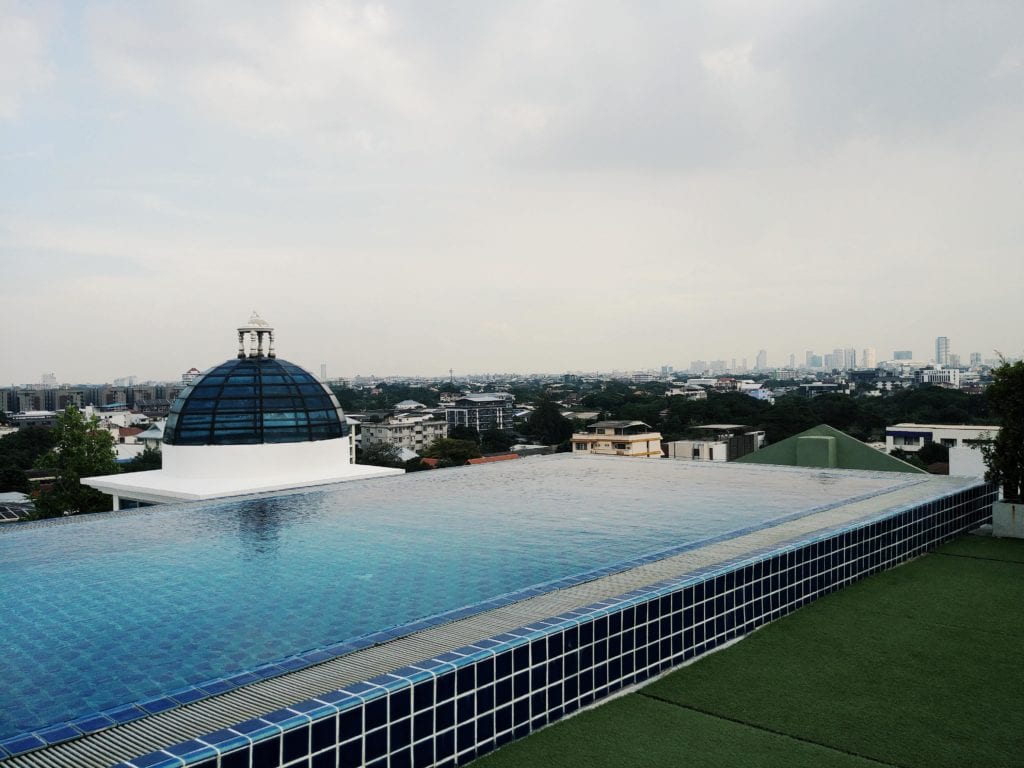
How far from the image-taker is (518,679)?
4.38m

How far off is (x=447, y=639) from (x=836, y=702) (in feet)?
7.83

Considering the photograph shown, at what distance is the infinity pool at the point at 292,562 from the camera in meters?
4.71

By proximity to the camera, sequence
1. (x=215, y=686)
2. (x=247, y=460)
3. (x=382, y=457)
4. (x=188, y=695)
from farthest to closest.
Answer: (x=382, y=457) < (x=247, y=460) < (x=215, y=686) < (x=188, y=695)

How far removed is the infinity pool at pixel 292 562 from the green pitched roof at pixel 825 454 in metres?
2.08

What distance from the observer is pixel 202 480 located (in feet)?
52.2

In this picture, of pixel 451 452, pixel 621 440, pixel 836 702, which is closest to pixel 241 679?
pixel 836 702

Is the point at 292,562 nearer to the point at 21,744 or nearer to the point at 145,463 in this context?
the point at 21,744

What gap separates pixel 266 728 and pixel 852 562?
623 centimetres

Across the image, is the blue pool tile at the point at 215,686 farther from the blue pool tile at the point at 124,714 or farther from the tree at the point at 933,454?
the tree at the point at 933,454

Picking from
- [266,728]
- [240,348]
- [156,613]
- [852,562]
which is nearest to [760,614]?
[852,562]

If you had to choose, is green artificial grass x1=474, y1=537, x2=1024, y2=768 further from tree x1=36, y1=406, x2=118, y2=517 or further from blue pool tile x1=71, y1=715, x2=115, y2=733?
tree x1=36, y1=406, x2=118, y2=517

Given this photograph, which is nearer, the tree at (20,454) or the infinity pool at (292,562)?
the infinity pool at (292,562)

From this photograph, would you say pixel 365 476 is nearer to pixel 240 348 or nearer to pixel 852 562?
pixel 240 348

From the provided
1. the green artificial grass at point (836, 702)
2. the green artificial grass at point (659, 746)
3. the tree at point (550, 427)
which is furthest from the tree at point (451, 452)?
the green artificial grass at point (659, 746)
